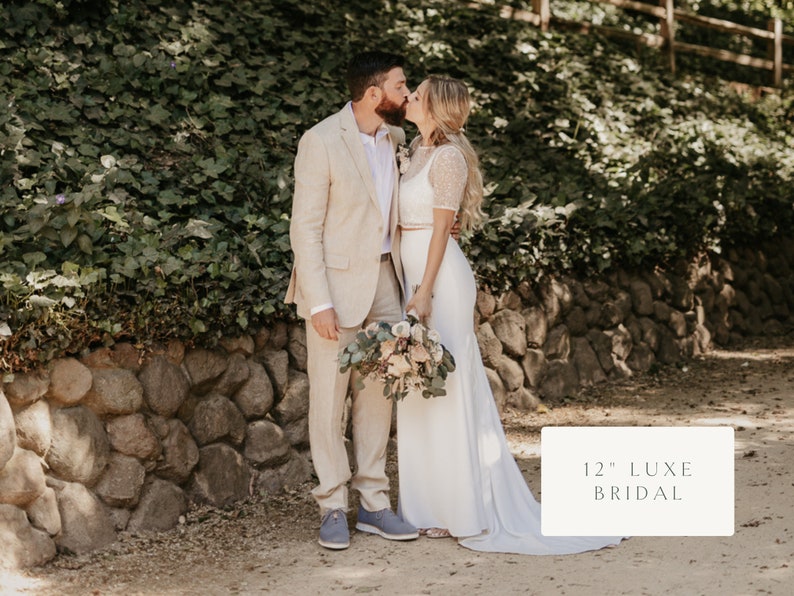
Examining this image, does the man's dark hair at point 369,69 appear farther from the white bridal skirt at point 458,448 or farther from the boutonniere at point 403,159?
the white bridal skirt at point 458,448

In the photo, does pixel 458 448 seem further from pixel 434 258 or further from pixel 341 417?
pixel 434 258

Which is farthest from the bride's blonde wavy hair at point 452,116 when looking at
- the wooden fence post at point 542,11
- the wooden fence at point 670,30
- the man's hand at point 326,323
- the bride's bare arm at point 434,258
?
the wooden fence post at point 542,11

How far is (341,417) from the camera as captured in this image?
4.49m

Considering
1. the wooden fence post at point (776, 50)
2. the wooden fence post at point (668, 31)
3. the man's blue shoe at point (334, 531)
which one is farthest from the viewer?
the wooden fence post at point (776, 50)

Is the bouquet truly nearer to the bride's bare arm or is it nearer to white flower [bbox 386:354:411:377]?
white flower [bbox 386:354:411:377]

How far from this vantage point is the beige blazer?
427 centimetres

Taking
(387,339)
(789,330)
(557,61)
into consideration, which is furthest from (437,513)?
(557,61)

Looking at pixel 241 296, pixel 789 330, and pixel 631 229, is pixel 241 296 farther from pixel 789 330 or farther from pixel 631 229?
pixel 789 330

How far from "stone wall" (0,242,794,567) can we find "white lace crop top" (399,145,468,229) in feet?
4.01

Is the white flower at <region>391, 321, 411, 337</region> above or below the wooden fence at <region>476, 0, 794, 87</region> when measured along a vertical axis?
below

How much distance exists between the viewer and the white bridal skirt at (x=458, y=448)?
14.5ft

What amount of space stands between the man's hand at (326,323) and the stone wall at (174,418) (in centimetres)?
89

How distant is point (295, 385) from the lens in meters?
5.38

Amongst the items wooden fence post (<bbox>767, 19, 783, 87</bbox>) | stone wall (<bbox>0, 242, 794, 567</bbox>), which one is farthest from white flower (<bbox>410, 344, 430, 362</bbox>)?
wooden fence post (<bbox>767, 19, 783, 87</bbox>)
